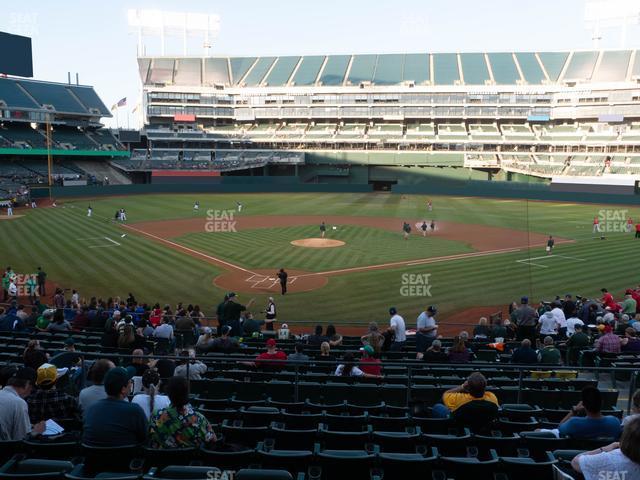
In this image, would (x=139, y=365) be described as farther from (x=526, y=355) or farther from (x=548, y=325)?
(x=548, y=325)

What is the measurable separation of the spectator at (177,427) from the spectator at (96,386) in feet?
4.32

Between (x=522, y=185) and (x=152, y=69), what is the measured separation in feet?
224

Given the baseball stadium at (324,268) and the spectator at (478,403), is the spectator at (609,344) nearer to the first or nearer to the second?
the baseball stadium at (324,268)

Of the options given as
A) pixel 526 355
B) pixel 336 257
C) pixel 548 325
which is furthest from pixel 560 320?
pixel 336 257

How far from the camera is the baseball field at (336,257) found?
22781mm

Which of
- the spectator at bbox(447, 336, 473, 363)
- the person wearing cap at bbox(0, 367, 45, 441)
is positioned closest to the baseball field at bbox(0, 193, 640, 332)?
the spectator at bbox(447, 336, 473, 363)

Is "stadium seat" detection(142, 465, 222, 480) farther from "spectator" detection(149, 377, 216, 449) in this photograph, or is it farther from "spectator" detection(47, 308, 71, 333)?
"spectator" detection(47, 308, 71, 333)

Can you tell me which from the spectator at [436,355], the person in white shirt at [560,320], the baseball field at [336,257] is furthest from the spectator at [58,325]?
the person in white shirt at [560,320]

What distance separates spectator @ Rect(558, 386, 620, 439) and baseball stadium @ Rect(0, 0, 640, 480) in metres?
0.03

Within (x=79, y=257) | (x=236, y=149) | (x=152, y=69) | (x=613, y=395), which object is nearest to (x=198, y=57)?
(x=152, y=69)

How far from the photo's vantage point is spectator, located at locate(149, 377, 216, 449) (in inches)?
200

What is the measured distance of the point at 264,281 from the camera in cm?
2512

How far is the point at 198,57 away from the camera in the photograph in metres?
97.3

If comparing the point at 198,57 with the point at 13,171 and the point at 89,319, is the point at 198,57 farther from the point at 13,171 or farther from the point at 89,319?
the point at 89,319
